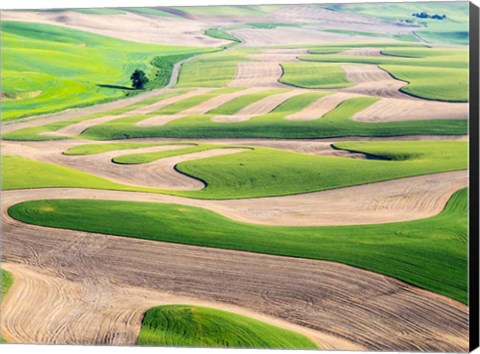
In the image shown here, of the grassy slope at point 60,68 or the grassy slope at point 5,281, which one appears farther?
the grassy slope at point 60,68

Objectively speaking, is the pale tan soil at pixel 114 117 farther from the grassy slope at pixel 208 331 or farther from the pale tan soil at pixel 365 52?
the grassy slope at pixel 208 331

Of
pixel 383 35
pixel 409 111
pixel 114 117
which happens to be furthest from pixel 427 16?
pixel 114 117

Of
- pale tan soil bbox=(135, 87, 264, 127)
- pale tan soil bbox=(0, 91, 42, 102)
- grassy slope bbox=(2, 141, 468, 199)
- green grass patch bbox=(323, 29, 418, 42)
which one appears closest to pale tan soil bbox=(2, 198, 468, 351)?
grassy slope bbox=(2, 141, 468, 199)

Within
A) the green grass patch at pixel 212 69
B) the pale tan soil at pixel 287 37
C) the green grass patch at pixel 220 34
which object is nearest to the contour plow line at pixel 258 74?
the green grass patch at pixel 212 69

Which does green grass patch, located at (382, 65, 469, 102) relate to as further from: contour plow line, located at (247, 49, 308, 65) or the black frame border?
contour plow line, located at (247, 49, 308, 65)

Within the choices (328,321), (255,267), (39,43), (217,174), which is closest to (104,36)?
(39,43)

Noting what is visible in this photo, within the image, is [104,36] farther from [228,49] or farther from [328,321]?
[328,321]
